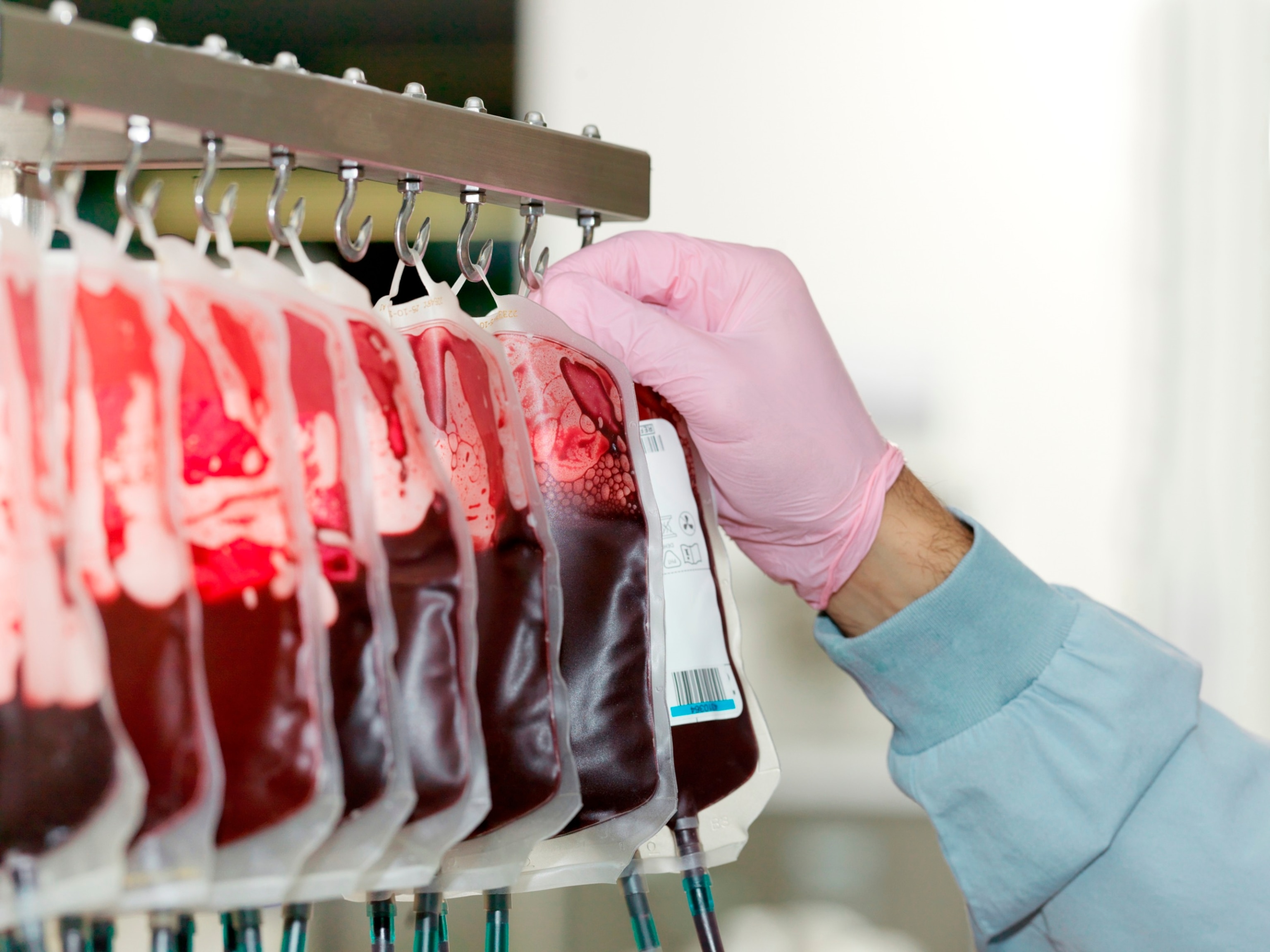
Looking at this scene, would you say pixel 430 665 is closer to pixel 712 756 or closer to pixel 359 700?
pixel 359 700

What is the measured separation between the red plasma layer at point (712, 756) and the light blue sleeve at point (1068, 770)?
200 mm

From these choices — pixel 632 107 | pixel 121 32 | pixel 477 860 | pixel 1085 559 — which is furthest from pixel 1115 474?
pixel 121 32

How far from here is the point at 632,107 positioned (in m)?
1.38

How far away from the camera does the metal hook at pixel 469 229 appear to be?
0.55 m

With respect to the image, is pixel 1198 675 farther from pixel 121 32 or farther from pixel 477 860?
pixel 121 32

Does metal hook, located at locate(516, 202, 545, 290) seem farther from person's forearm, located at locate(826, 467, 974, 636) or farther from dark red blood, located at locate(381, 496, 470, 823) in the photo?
person's forearm, located at locate(826, 467, 974, 636)

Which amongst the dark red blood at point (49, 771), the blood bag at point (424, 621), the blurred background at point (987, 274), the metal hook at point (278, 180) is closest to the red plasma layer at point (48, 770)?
the dark red blood at point (49, 771)

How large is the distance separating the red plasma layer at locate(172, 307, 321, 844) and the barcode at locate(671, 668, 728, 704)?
0.72 feet

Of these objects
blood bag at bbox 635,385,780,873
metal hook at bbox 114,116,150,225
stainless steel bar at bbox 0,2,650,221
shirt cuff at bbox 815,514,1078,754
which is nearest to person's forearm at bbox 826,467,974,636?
shirt cuff at bbox 815,514,1078,754

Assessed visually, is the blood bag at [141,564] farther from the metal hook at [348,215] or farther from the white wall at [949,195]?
the white wall at [949,195]

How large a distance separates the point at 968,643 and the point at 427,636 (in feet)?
1.47

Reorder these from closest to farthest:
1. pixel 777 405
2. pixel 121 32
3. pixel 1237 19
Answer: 1. pixel 121 32
2. pixel 777 405
3. pixel 1237 19

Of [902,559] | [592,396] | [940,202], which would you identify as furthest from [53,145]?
[940,202]

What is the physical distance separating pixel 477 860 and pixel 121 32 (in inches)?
15.2
